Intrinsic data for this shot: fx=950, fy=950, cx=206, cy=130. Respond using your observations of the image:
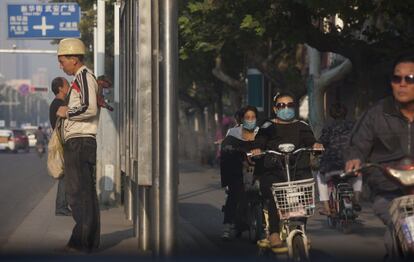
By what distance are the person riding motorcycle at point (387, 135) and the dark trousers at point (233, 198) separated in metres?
6.16

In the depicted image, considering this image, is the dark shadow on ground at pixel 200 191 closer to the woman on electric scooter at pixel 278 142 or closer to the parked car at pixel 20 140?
the woman on electric scooter at pixel 278 142

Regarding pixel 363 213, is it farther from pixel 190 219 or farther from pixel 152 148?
pixel 152 148

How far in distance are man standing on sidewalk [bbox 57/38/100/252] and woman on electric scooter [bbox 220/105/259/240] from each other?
9.11 feet

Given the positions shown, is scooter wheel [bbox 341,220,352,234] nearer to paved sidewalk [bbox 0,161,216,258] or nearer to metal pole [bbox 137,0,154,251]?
paved sidewalk [bbox 0,161,216,258]

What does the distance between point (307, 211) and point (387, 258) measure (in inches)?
115

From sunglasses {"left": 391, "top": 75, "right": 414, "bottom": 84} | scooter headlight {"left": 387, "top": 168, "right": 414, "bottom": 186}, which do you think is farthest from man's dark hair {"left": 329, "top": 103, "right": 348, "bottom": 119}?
scooter headlight {"left": 387, "top": 168, "right": 414, "bottom": 186}

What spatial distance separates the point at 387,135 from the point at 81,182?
406 cm

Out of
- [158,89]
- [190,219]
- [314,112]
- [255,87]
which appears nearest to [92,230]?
[158,89]

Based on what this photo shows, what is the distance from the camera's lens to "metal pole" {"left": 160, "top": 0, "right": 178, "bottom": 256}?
20.8 ft

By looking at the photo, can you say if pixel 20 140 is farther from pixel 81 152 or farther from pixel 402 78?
pixel 402 78

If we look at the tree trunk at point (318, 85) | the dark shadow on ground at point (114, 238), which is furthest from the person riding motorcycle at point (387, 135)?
the tree trunk at point (318, 85)

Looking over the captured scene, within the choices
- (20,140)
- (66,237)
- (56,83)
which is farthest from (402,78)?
(20,140)

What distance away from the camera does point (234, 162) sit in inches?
481

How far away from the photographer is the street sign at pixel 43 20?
96.9 ft
